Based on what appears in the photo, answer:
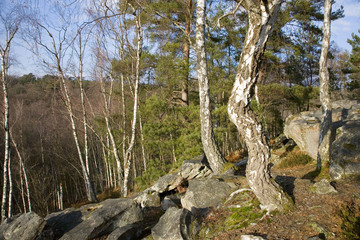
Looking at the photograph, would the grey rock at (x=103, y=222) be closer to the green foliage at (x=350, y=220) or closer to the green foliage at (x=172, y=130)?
the green foliage at (x=172, y=130)

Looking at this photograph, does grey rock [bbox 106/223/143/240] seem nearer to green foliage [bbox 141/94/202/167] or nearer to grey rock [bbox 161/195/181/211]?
grey rock [bbox 161/195/181/211]

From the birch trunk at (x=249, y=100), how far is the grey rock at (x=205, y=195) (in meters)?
1.03

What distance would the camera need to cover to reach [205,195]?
4.31 m

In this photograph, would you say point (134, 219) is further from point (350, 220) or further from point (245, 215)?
point (350, 220)

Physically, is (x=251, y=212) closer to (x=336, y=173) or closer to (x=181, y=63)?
(x=336, y=173)

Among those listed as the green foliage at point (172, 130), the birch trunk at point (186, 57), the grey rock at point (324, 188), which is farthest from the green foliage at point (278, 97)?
the grey rock at point (324, 188)

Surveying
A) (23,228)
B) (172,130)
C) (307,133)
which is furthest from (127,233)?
(307,133)

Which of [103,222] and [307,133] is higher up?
[307,133]

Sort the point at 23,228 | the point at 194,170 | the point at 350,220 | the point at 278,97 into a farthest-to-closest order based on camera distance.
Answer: the point at 278,97, the point at 194,170, the point at 23,228, the point at 350,220

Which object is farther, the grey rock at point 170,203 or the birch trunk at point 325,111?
the birch trunk at point 325,111

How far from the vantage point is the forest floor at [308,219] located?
2613mm

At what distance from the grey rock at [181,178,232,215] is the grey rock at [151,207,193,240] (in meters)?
0.48

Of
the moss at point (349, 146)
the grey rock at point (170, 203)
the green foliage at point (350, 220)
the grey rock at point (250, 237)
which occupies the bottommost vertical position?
the grey rock at point (170, 203)

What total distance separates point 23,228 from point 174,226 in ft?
11.2
